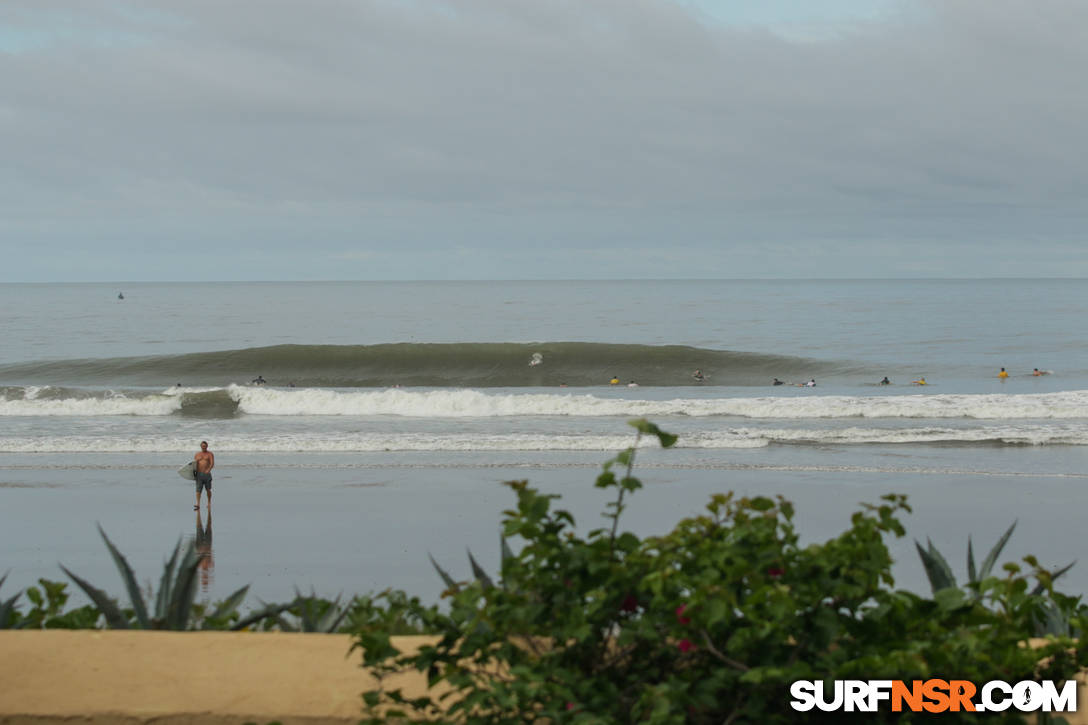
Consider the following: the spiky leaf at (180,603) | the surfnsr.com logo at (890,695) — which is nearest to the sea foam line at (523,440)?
the spiky leaf at (180,603)

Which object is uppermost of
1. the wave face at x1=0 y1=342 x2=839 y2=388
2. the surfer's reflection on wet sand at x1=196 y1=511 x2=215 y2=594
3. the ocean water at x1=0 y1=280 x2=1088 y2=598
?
the wave face at x1=0 y1=342 x2=839 y2=388

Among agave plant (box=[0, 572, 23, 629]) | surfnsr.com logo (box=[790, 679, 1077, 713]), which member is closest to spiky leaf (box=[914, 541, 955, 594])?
surfnsr.com logo (box=[790, 679, 1077, 713])

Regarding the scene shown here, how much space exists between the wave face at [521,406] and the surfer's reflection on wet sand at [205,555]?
50.6 ft

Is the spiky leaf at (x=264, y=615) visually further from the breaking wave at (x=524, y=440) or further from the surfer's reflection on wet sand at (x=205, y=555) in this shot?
the breaking wave at (x=524, y=440)

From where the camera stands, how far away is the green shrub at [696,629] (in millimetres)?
2918

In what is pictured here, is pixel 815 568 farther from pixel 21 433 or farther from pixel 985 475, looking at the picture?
pixel 21 433

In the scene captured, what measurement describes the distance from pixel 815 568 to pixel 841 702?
39 cm

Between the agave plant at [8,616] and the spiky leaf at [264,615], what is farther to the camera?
the agave plant at [8,616]

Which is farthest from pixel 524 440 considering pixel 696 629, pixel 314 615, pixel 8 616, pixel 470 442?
pixel 696 629

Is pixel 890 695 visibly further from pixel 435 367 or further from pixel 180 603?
pixel 435 367

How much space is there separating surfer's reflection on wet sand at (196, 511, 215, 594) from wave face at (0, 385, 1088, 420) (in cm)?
1543

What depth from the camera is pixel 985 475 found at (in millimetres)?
17703

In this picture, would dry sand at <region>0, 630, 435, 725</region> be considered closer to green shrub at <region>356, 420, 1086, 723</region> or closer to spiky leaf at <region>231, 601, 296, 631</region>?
spiky leaf at <region>231, 601, 296, 631</region>

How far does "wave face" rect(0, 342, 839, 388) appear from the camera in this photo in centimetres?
4400
